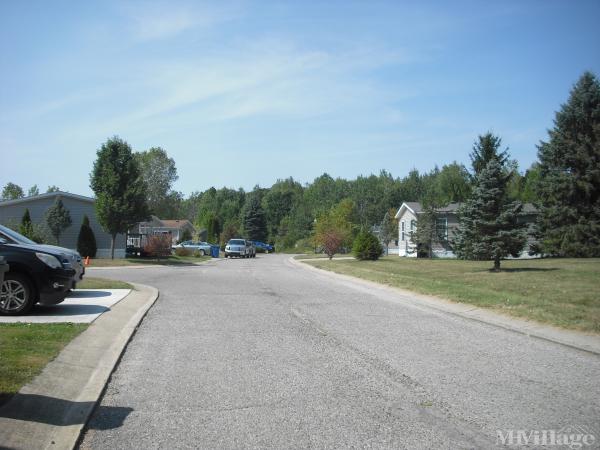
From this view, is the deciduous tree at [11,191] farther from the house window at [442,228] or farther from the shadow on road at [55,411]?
the shadow on road at [55,411]

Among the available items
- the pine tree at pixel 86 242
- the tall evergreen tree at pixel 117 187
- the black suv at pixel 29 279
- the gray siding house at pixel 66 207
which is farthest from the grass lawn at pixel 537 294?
the gray siding house at pixel 66 207

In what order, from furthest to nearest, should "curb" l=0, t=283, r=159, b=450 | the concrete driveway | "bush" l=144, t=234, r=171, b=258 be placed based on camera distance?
"bush" l=144, t=234, r=171, b=258 → the concrete driveway → "curb" l=0, t=283, r=159, b=450

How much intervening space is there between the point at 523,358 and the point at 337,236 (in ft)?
123

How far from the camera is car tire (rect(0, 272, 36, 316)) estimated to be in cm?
1046

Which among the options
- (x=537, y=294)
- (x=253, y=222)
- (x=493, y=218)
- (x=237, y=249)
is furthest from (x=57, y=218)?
(x=253, y=222)

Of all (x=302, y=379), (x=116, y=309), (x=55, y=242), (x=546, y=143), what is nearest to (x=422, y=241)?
(x=546, y=143)

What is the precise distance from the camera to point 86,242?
125 feet

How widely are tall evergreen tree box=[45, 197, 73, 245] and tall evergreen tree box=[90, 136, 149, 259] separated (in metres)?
5.02

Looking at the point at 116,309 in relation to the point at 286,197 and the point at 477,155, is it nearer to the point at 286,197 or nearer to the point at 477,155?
the point at 477,155

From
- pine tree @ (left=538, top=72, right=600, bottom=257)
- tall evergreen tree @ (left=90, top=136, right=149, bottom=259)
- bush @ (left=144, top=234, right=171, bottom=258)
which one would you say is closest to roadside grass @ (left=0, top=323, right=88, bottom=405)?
tall evergreen tree @ (left=90, top=136, right=149, bottom=259)

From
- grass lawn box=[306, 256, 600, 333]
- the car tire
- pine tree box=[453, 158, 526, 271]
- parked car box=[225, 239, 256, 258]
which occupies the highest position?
Result: pine tree box=[453, 158, 526, 271]

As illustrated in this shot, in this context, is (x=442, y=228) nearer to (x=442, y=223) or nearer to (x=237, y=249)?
(x=442, y=223)

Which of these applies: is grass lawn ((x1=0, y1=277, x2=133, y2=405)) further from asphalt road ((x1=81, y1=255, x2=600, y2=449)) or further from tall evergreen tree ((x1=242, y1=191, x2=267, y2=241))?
tall evergreen tree ((x1=242, y1=191, x2=267, y2=241))

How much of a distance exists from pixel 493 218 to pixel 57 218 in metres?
28.8
